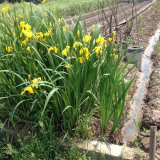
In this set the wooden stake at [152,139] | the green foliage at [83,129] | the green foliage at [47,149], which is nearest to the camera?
the wooden stake at [152,139]

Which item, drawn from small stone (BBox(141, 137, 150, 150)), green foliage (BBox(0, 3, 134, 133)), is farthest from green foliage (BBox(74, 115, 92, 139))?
small stone (BBox(141, 137, 150, 150))

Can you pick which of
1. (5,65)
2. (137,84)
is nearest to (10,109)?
(5,65)

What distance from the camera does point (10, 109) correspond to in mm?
1803

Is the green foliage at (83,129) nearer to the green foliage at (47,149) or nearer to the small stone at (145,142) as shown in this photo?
the green foliage at (47,149)

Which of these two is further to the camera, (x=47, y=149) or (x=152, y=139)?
(x=47, y=149)

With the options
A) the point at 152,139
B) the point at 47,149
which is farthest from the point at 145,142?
A: the point at 47,149

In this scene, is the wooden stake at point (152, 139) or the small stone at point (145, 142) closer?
the wooden stake at point (152, 139)

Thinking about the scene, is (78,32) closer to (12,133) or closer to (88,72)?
(88,72)

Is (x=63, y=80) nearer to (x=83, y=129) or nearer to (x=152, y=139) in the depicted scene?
(x=83, y=129)

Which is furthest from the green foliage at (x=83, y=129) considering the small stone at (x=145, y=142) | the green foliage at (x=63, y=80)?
the small stone at (x=145, y=142)

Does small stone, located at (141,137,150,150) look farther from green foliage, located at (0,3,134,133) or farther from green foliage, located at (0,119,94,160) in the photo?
green foliage, located at (0,119,94,160)

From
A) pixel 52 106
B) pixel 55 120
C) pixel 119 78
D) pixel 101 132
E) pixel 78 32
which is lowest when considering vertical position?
pixel 101 132

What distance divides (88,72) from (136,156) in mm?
791

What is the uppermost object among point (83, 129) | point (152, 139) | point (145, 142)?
point (152, 139)
